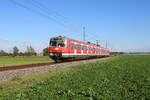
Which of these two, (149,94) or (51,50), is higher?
(51,50)

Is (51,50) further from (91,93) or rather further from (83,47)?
(91,93)

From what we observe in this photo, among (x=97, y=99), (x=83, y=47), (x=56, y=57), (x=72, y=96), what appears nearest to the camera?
(x=97, y=99)

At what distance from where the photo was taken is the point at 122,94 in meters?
4.98

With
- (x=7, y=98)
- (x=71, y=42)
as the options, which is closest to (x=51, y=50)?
(x=71, y=42)

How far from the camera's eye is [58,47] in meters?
22.2

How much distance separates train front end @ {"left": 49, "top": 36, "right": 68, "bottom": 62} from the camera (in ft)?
72.3

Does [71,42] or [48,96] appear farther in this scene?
[71,42]

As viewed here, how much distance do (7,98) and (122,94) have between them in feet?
11.9

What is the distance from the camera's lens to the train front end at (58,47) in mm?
22031

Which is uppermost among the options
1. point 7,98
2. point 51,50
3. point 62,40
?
point 62,40

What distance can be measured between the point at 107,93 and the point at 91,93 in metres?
0.55

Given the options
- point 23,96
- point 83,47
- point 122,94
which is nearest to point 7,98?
point 23,96

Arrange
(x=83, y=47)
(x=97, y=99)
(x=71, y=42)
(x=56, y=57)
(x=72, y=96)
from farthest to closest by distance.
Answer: (x=83, y=47) → (x=71, y=42) → (x=56, y=57) → (x=72, y=96) → (x=97, y=99)

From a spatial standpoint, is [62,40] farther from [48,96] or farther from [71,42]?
[48,96]
